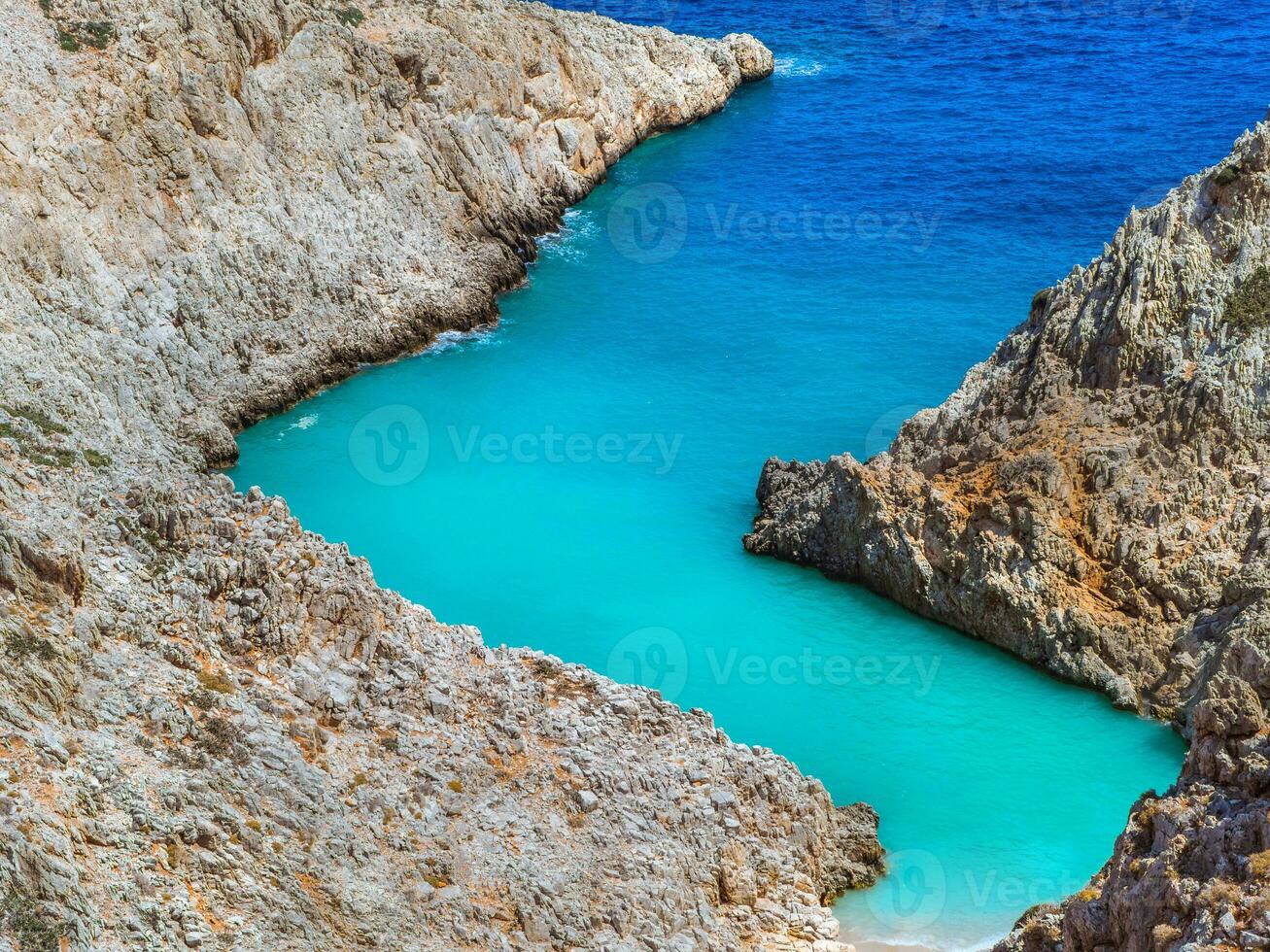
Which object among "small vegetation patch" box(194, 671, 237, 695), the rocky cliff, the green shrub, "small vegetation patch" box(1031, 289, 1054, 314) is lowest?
"small vegetation patch" box(194, 671, 237, 695)

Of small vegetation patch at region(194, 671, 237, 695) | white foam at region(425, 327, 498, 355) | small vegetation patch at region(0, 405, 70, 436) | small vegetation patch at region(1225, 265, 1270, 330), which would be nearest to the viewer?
small vegetation patch at region(194, 671, 237, 695)

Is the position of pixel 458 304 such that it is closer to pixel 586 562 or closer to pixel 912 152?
pixel 586 562

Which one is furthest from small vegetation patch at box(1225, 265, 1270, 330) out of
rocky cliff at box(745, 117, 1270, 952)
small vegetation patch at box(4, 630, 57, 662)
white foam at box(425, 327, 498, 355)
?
small vegetation patch at box(4, 630, 57, 662)

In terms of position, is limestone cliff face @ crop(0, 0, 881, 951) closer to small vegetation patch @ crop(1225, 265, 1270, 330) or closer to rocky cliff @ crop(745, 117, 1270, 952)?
rocky cliff @ crop(745, 117, 1270, 952)

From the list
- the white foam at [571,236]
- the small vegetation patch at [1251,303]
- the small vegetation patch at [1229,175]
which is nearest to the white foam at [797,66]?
the white foam at [571,236]

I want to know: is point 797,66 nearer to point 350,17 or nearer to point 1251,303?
point 350,17

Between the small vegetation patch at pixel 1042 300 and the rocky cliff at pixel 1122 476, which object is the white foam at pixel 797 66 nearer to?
the small vegetation patch at pixel 1042 300

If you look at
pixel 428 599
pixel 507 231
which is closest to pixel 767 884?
pixel 428 599
